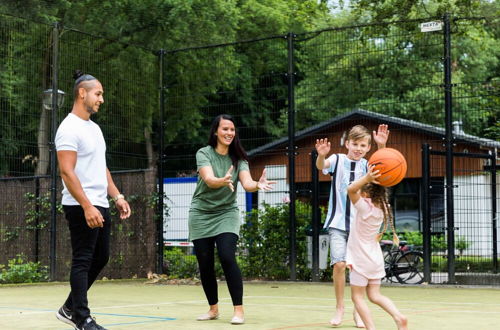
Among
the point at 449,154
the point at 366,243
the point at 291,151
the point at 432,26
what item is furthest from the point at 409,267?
the point at 366,243

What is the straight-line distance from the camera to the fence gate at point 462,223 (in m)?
12.3

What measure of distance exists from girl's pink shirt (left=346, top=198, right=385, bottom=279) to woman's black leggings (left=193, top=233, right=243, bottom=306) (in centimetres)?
153

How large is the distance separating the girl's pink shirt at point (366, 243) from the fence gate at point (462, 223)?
664 cm

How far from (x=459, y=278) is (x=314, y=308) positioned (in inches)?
178

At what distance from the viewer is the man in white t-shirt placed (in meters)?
5.80

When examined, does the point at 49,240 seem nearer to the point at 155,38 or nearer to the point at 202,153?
the point at 202,153

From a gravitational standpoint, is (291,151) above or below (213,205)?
above

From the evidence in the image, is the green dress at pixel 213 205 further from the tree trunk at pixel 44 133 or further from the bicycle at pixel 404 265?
the bicycle at pixel 404 265

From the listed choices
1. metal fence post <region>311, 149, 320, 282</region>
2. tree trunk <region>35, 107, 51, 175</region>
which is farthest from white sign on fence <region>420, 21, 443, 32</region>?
tree trunk <region>35, 107, 51, 175</region>

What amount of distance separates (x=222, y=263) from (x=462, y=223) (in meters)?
7.46

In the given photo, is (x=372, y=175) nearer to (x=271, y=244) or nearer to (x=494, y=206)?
(x=271, y=244)

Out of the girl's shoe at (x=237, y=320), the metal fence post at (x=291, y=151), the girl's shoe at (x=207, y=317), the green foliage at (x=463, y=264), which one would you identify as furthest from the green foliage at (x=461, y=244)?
the girl's shoe at (x=237, y=320)

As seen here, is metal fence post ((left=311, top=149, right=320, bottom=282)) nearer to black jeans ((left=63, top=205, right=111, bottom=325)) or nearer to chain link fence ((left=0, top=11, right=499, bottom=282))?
chain link fence ((left=0, top=11, right=499, bottom=282))

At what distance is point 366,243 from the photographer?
572 centimetres
